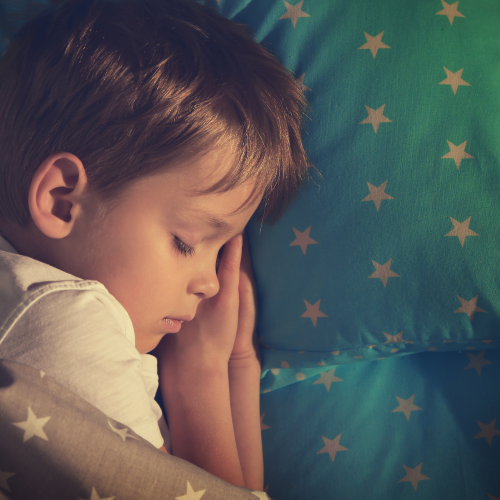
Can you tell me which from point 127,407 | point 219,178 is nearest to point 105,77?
point 219,178

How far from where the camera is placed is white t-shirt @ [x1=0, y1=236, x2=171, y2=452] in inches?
26.1

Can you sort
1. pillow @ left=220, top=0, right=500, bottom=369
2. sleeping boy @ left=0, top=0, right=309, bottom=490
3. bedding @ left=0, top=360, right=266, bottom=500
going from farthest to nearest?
1. pillow @ left=220, top=0, right=500, bottom=369
2. sleeping boy @ left=0, top=0, right=309, bottom=490
3. bedding @ left=0, top=360, right=266, bottom=500

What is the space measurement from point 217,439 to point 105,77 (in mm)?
819

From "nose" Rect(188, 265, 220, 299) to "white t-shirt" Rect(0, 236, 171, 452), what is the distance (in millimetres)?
199

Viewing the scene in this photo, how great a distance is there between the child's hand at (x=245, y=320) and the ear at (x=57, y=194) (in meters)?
0.45

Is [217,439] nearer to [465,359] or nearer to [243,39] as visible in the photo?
[465,359]

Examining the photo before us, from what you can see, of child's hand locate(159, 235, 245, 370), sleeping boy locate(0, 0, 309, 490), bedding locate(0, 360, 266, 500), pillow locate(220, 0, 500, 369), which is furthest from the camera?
child's hand locate(159, 235, 245, 370)

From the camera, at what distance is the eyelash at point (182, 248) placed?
0.85 m

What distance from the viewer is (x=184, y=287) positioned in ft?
2.96

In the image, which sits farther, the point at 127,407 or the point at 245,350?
the point at 245,350

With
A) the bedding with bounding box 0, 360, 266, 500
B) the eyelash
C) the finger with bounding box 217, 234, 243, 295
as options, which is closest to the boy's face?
the eyelash

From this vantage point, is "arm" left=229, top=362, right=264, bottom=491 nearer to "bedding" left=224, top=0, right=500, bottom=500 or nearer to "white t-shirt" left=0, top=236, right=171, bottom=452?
"bedding" left=224, top=0, right=500, bottom=500

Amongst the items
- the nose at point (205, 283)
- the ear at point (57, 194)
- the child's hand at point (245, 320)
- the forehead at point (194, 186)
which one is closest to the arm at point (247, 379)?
the child's hand at point (245, 320)

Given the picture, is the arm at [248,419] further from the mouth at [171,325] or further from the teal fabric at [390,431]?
the mouth at [171,325]
